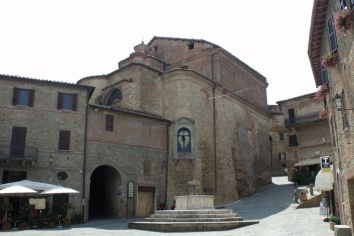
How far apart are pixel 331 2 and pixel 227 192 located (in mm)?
20414

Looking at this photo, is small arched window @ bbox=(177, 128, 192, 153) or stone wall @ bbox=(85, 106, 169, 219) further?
small arched window @ bbox=(177, 128, 192, 153)

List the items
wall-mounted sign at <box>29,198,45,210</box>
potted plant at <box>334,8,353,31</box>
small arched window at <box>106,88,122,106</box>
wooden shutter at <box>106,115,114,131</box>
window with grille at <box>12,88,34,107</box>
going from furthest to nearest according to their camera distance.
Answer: small arched window at <box>106,88,122,106</box> < wooden shutter at <box>106,115,114,131</box> < window with grille at <box>12,88,34,107</box> < wall-mounted sign at <box>29,198,45,210</box> < potted plant at <box>334,8,353,31</box>

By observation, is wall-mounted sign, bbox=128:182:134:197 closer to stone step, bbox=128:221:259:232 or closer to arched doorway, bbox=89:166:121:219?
arched doorway, bbox=89:166:121:219

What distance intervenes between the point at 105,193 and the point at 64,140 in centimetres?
552

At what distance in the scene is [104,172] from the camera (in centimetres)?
2595

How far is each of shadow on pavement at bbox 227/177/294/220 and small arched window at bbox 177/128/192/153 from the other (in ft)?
17.8

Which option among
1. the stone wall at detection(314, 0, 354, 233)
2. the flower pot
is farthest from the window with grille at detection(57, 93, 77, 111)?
the stone wall at detection(314, 0, 354, 233)

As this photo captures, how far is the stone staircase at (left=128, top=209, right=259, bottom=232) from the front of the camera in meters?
16.1

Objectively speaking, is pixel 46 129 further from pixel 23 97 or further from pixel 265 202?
pixel 265 202

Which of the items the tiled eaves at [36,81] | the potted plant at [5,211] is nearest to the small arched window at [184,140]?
the tiled eaves at [36,81]

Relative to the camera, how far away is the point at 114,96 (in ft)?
101

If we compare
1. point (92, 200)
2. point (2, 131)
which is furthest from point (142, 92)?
point (2, 131)

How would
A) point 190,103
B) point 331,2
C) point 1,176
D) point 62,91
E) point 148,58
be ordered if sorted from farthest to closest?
point 148,58 < point 190,103 < point 62,91 < point 1,176 < point 331,2

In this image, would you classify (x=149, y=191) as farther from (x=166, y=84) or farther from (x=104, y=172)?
(x=166, y=84)
